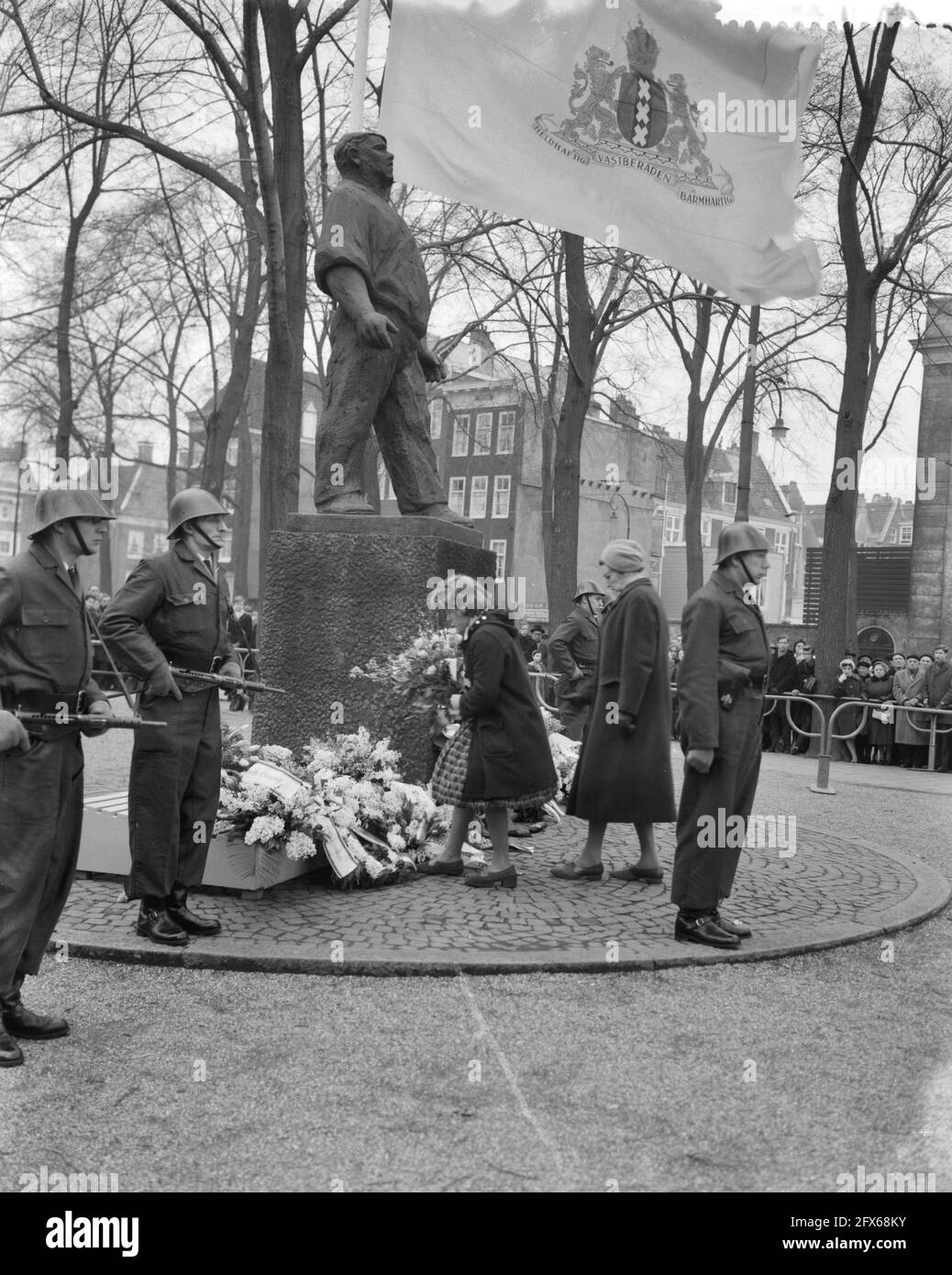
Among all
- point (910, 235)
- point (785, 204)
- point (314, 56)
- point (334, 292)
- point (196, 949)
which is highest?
point (314, 56)

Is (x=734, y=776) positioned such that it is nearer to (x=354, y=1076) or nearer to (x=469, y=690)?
(x=469, y=690)

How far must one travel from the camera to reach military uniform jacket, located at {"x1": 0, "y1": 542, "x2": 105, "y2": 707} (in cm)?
446

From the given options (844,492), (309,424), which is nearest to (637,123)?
(844,492)

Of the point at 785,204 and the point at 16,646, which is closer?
the point at 16,646

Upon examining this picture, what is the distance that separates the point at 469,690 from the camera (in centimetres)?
682

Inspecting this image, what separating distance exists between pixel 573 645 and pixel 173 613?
5.82 meters

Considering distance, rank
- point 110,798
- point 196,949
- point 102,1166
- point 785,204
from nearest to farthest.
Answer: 1. point 102,1166
2. point 196,949
3. point 110,798
4. point 785,204

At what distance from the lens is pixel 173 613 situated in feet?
19.2

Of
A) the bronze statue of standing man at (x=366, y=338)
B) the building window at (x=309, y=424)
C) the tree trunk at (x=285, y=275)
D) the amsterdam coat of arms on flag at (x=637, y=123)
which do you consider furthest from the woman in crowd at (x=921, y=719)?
the building window at (x=309, y=424)

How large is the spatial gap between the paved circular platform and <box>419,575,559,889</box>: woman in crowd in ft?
→ 1.44

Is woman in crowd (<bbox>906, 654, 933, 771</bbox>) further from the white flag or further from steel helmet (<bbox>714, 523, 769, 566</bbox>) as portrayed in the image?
steel helmet (<bbox>714, 523, 769, 566</bbox>)
